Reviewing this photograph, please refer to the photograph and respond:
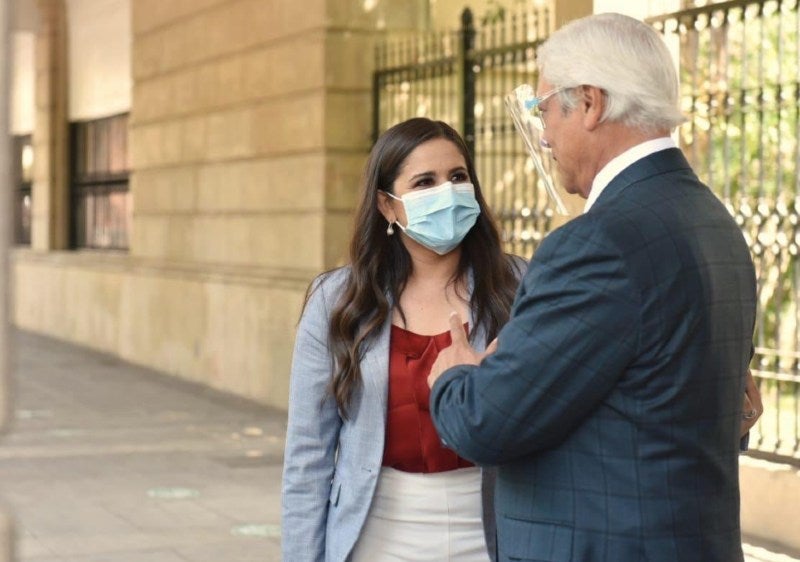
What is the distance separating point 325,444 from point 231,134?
11.5 meters

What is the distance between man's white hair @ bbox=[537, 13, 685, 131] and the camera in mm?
2779

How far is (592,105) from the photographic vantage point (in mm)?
2805

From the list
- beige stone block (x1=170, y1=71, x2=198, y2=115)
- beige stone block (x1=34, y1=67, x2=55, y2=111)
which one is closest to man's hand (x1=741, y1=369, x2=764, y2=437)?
beige stone block (x1=170, y1=71, x2=198, y2=115)

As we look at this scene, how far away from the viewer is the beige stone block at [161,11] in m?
16.1

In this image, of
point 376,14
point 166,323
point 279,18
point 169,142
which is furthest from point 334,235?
point 169,142

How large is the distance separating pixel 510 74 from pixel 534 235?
209cm

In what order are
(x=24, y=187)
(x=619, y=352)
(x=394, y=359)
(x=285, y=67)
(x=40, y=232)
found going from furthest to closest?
(x=24, y=187) < (x=40, y=232) < (x=285, y=67) < (x=394, y=359) < (x=619, y=352)

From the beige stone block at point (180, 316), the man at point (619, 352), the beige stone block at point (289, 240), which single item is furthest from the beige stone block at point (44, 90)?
the man at point (619, 352)

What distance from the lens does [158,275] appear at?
17.1 meters

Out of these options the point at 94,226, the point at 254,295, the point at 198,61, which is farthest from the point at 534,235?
the point at 94,226

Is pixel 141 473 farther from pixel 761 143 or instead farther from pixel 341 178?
pixel 761 143

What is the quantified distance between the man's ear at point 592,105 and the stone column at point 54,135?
20302mm

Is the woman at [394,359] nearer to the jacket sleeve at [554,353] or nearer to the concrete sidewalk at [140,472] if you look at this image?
the jacket sleeve at [554,353]

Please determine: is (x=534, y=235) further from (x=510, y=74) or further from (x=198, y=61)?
(x=198, y=61)
